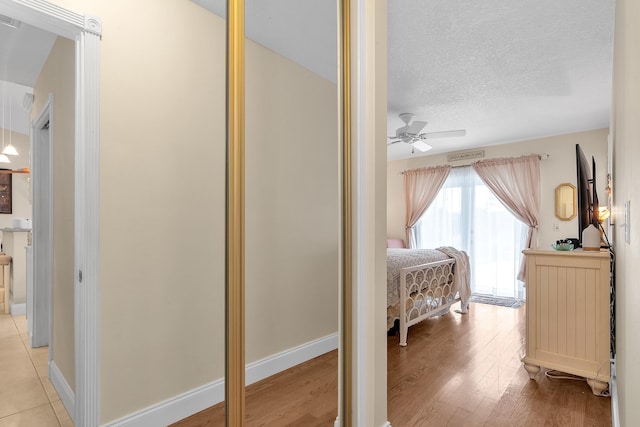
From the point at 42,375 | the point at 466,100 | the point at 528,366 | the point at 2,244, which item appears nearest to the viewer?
the point at 42,375

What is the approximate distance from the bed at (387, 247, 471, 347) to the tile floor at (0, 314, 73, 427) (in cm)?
269

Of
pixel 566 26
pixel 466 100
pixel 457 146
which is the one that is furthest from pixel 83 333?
pixel 457 146

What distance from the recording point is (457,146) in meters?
5.83

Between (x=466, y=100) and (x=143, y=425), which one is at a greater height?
(x=466, y=100)

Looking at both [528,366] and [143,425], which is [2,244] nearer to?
[143,425]

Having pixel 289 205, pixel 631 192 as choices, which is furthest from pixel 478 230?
pixel 631 192

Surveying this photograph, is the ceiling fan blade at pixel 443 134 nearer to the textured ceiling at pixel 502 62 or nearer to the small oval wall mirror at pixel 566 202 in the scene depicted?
the textured ceiling at pixel 502 62

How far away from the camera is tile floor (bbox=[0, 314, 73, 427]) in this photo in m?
1.06

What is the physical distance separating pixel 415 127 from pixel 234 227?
3218 millimetres

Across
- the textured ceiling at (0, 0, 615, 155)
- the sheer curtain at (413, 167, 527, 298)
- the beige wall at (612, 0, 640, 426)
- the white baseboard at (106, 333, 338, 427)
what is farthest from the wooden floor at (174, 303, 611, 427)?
the sheer curtain at (413, 167, 527, 298)

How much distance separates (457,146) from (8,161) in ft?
19.0

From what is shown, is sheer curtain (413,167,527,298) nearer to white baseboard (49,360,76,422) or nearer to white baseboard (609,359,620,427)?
white baseboard (609,359,620,427)

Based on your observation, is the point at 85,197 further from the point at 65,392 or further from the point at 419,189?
the point at 419,189

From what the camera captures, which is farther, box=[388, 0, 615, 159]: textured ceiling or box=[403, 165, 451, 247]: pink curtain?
box=[403, 165, 451, 247]: pink curtain
